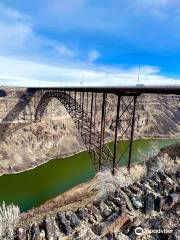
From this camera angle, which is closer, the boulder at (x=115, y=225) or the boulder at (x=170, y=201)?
the boulder at (x=115, y=225)

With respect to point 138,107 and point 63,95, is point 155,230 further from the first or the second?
point 138,107

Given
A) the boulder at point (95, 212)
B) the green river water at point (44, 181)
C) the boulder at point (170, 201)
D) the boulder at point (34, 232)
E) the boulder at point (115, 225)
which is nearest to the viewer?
the boulder at point (115, 225)

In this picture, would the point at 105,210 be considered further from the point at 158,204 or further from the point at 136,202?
the point at 158,204

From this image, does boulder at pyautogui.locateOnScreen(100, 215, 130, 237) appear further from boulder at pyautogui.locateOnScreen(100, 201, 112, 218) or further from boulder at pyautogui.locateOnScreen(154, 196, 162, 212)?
boulder at pyautogui.locateOnScreen(154, 196, 162, 212)

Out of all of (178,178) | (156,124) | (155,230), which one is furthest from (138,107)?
(155,230)

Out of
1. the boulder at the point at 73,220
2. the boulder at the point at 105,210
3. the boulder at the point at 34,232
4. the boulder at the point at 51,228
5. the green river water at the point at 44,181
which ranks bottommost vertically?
the green river water at the point at 44,181

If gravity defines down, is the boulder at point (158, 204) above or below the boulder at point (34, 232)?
above

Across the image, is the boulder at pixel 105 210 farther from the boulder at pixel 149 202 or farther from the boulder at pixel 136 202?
the boulder at pixel 149 202

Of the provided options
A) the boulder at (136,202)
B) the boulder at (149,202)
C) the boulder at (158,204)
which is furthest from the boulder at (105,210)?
the boulder at (158,204)
